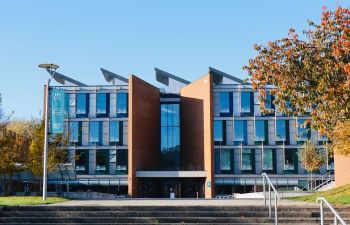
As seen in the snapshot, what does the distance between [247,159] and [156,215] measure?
39.4 metres

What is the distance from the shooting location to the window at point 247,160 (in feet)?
177

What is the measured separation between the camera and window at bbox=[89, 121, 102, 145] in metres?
55.6

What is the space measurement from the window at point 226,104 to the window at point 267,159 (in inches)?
200

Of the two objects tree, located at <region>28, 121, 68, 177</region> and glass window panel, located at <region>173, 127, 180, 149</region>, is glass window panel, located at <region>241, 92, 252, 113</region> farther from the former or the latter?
tree, located at <region>28, 121, 68, 177</region>

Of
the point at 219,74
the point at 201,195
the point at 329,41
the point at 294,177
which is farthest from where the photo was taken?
the point at 219,74

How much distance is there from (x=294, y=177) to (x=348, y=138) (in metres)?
32.0

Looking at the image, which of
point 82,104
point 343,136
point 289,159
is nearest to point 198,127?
point 289,159

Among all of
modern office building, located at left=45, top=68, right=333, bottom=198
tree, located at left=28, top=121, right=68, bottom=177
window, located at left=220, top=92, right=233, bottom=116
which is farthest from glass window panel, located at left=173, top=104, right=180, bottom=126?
tree, located at left=28, top=121, right=68, bottom=177

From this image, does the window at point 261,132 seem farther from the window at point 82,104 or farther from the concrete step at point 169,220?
the concrete step at point 169,220

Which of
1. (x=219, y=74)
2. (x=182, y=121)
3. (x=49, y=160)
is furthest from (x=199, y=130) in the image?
(x=49, y=160)

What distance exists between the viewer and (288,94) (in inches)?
565

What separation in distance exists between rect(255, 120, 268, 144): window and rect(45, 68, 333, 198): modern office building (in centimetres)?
10

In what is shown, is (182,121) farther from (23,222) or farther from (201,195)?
(23,222)

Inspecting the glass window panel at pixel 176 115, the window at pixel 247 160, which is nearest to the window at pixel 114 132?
the glass window panel at pixel 176 115
